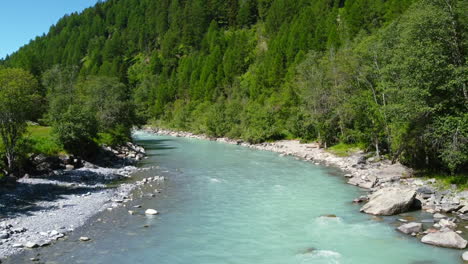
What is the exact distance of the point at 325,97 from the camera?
4644 centimetres

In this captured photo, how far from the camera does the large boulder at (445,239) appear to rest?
1363 centimetres

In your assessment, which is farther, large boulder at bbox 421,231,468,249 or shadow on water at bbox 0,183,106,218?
shadow on water at bbox 0,183,106,218

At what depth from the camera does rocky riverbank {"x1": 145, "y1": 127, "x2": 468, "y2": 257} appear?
15.1 metres

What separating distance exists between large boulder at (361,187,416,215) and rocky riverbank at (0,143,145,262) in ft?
45.2

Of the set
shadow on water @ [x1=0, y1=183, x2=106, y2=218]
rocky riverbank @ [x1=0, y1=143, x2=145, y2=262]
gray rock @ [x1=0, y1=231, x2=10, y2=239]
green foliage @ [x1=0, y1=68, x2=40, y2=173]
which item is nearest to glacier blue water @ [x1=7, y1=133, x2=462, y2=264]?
rocky riverbank @ [x1=0, y1=143, x2=145, y2=262]

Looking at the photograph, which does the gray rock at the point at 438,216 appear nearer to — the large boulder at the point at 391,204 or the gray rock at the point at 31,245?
the large boulder at the point at 391,204

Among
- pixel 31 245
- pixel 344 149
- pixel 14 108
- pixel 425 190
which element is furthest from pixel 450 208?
pixel 14 108

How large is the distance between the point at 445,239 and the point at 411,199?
472cm

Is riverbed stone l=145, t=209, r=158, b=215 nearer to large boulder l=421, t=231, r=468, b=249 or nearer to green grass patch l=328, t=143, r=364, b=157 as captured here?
large boulder l=421, t=231, r=468, b=249

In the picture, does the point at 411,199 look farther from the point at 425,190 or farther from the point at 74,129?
the point at 74,129

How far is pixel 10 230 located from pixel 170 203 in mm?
8365

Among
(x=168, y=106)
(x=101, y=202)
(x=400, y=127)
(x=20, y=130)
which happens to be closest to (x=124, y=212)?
(x=101, y=202)

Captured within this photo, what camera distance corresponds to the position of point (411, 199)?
1848cm

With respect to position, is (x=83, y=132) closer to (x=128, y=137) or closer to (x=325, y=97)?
(x=128, y=137)
